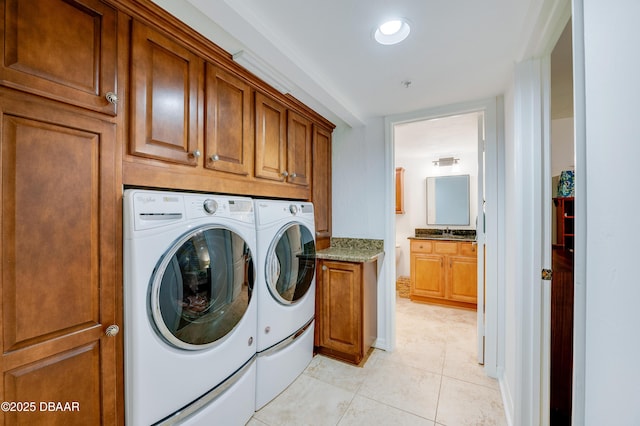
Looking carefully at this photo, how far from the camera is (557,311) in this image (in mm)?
1383

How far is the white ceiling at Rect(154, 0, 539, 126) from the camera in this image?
112 centimetres

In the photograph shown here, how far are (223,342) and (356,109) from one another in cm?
198

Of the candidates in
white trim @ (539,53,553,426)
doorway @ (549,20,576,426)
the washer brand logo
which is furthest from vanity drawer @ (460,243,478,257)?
the washer brand logo

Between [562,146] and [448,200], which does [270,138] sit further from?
[448,200]

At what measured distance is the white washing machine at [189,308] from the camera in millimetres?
1009

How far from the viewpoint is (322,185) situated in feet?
8.07

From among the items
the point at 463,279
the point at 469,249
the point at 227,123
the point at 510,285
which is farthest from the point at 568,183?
the point at 227,123

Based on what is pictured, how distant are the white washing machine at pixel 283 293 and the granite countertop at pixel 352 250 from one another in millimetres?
192

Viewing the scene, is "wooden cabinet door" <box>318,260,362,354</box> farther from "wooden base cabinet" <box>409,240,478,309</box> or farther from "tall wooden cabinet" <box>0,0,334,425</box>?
"wooden base cabinet" <box>409,240,478,309</box>

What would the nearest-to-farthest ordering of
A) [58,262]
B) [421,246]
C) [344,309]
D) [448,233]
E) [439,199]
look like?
[58,262]
[344,309]
[421,246]
[448,233]
[439,199]

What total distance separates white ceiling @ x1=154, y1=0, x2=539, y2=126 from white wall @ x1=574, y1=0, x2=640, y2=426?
85 cm

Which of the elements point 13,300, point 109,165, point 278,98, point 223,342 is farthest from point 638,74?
point 278,98

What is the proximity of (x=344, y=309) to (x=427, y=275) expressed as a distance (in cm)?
196

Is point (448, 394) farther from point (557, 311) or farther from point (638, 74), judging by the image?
point (638, 74)
